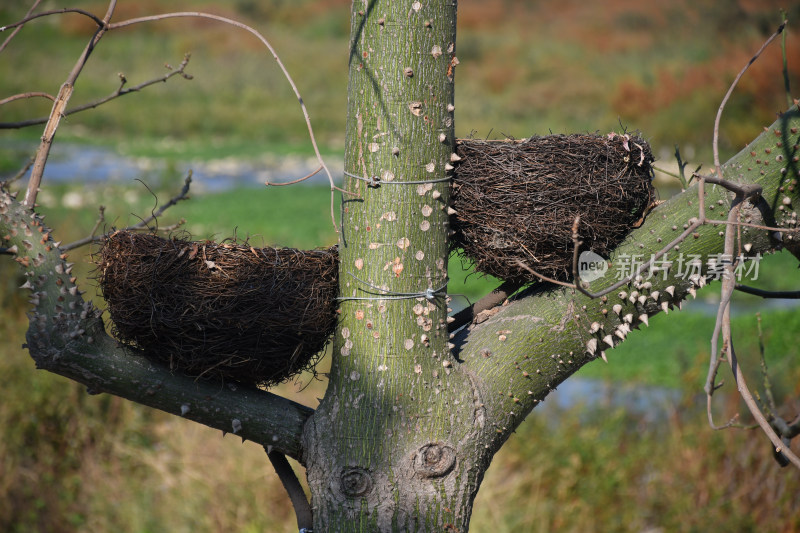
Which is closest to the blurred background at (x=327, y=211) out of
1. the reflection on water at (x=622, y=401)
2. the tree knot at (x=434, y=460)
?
the reflection on water at (x=622, y=401)

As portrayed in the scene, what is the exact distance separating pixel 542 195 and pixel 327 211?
389 inches

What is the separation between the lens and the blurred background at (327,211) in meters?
4.25

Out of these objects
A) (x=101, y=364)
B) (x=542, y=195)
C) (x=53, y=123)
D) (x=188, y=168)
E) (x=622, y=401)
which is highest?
(x=188, y=168)

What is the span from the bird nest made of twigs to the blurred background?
26 cm

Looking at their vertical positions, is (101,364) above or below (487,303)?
below

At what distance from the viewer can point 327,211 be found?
11273mm

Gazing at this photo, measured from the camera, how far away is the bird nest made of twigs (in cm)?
147

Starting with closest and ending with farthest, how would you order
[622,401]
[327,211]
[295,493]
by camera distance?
[295,493]
[622,401]
[327,211]

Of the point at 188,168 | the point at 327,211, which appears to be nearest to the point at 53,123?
the point at 327,211

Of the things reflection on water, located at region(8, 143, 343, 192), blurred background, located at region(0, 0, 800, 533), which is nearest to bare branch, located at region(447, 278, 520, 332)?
blurred background, located at region(0, 0, 800, 533)

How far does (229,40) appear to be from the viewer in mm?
23438

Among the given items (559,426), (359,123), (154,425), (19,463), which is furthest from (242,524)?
(359,123)

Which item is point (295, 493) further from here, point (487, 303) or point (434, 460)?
point (487, 303)

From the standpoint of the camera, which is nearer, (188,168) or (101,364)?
(101,364)
